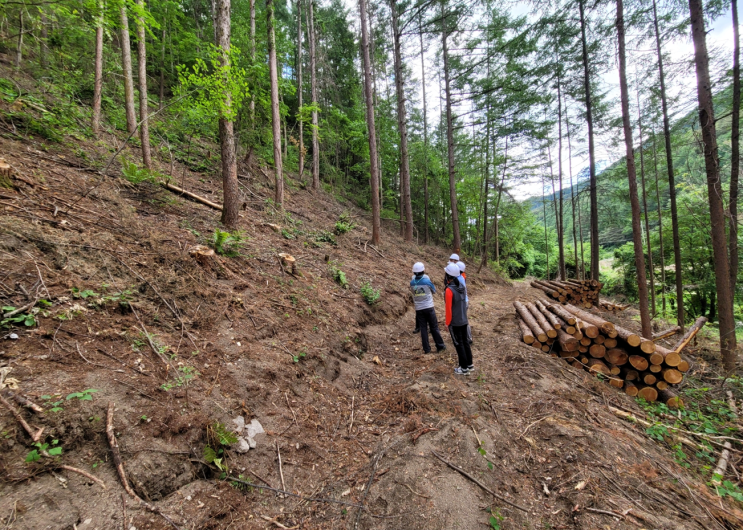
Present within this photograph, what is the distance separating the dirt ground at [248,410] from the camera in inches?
89.9

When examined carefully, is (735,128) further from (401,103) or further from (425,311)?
(401,103)

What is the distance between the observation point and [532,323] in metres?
6.85

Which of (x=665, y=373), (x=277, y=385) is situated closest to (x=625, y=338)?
(x=665, y=373)

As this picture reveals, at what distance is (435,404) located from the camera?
402 centimetres

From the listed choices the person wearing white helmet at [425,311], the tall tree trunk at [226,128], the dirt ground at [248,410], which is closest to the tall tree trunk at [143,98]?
the dirt ground at [248,410]

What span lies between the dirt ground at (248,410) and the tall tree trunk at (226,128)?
1.06 m

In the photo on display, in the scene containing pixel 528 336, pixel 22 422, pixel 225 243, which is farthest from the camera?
pixel 528 336

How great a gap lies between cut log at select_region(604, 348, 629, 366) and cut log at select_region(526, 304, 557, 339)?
90cm

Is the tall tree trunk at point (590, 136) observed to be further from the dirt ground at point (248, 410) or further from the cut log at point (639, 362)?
the dirt ground at point (248, 410)

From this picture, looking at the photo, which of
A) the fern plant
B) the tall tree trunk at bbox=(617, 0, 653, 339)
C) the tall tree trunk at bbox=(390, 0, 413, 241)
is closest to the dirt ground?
the fern plant

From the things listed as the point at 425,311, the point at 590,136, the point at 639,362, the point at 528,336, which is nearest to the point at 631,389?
the point at 639,362

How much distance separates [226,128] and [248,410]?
5819 millimetres

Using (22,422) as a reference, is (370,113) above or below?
above

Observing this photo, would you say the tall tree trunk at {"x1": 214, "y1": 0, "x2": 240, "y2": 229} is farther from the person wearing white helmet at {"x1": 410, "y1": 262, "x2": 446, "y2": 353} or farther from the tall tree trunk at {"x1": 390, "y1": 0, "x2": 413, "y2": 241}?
the tall tree trunk at {"x1": 390, "y1": 0, "x2": 413, "y2": 241}
